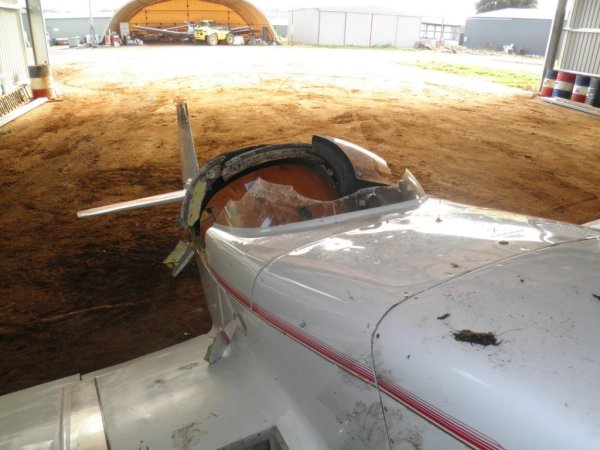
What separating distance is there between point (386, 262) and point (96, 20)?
50135 millimetres

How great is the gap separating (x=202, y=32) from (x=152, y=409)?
1326 inches

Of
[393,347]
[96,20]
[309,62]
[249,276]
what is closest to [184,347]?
[249,276]

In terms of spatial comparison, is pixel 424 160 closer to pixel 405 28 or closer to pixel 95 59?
pixel 95 59

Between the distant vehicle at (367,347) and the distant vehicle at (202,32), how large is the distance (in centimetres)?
3277

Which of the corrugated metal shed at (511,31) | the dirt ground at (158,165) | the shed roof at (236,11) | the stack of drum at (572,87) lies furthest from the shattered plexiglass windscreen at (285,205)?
the corrugated metal shed at (511,31)

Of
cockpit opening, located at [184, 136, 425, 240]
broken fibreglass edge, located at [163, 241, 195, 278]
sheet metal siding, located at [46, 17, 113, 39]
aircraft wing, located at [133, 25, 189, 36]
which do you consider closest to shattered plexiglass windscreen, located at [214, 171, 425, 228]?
cockpit opening, located at [184, 136, 425, 240]

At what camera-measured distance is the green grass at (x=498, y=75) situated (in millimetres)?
16109

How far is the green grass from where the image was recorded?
16.1 meters

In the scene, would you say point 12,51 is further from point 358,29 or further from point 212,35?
point 358,29

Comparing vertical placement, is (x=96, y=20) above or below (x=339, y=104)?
above

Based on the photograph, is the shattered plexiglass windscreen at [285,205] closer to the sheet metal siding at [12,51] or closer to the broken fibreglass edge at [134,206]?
the broken fibreglass edge at [134,206]

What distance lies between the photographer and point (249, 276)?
6.48 ft

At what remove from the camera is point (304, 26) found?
38.8 metres

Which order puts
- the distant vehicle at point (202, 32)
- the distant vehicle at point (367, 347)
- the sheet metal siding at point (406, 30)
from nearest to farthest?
the distant vehicle at point (367, 347) < the distant vehicle at point (202, 32) < the sheet metal siding at point (406, 30)
